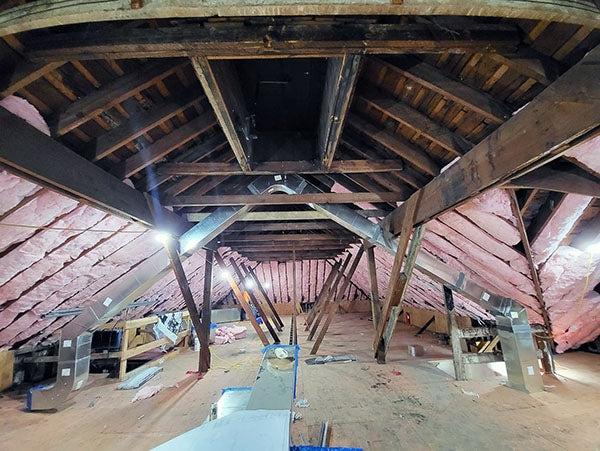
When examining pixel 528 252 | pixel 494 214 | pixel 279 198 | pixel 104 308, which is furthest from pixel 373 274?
pixel 104 308

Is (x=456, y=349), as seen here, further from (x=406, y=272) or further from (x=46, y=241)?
(x=46, y=241)

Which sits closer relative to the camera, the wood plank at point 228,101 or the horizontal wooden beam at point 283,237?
the wood plank at point 228,101

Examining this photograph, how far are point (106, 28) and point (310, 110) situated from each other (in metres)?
1.99

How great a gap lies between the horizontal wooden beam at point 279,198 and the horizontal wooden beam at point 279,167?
0.46 metres

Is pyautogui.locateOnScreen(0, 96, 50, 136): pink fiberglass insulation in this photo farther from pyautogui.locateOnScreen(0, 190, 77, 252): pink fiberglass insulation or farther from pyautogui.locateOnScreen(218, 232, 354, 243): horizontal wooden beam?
pyautogui.locateOnScreen(218, 232, 354, 243): horizontal wooden beam

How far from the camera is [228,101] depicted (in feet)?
6.13

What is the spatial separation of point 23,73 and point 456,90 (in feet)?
8.42

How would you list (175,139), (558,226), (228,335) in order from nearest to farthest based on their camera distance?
(175,139) → (558,226) → (228,335)

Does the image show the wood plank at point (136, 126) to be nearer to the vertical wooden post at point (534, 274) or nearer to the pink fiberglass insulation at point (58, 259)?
the pink fiberglass insulation at point (58, 259)

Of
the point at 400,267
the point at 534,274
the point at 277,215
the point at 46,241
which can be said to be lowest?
the point at 534,274

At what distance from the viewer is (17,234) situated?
2.30 metres

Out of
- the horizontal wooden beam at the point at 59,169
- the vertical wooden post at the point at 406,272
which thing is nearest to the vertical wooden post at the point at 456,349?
the vertical wooden post at the point at 406,272

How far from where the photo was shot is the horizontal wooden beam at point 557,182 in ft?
6.24

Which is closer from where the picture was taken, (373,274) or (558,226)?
(558,226)
